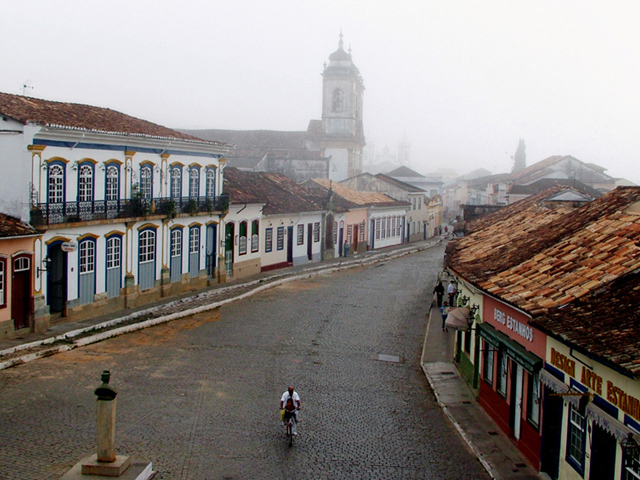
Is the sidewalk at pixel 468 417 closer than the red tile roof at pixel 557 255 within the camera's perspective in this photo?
No

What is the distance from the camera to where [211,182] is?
29156mm

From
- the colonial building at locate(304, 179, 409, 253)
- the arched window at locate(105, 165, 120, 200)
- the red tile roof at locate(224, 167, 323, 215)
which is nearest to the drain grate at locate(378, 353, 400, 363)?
the arched window at locate(105, 165, 120, 200)

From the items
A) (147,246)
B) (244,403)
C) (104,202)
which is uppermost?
(104,202)

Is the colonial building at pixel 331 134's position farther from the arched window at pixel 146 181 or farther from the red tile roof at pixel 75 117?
the arched window at pixel 146 181

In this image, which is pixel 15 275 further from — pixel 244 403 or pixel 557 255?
pixel 557 255

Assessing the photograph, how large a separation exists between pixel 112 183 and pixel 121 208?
848 mm

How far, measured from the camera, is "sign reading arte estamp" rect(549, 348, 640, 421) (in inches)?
342

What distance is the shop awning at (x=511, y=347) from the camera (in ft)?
39.0

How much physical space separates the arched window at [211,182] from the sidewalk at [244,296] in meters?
3.79

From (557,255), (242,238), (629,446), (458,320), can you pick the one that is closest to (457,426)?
(458,320)

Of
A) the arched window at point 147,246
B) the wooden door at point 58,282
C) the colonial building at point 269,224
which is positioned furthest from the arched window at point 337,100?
the wooden door at point 58,282

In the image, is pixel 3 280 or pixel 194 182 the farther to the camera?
pixel 194 182

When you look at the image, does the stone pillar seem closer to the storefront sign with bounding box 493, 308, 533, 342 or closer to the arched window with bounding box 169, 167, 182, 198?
the storefront sign with bounding box 493, 308, 533, 342

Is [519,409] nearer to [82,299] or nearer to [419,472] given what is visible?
[419,472]
